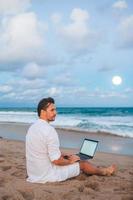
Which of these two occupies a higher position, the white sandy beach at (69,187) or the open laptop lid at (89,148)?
the open laptop lid at (89,148)

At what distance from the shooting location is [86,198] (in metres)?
4.35

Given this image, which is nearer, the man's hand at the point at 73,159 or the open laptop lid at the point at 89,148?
the man's hand at the point at 73,159

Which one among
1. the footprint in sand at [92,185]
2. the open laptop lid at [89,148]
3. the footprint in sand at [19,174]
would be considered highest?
the open laptop lid at [89,148]

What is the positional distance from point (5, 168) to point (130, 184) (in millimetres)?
2376

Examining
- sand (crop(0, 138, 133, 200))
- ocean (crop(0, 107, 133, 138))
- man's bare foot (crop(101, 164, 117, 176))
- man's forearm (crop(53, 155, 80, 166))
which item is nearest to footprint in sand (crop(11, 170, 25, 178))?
sand (crop(0, 138, 133, 200))

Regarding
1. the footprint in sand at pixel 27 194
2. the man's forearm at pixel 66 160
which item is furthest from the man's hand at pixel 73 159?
the footprint in sand at pixel 27 194

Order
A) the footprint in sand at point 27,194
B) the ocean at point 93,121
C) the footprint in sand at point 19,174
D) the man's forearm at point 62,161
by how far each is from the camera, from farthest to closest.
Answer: the ocean at point 93,121
the footprint in sand at point 19,174
the man's forearm at point 62,161
the footprint in sand at point 27,194

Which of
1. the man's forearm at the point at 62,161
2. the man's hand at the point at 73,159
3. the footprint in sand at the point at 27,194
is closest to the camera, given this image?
the footprint in sand at the point at 27,194

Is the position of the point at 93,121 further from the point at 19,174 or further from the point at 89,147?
the point at 89,147

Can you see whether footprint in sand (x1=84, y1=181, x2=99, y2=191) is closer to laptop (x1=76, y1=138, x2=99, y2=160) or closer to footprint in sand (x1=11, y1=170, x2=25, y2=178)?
laptop (x1=76, y1=138, x2=99, y2=160)

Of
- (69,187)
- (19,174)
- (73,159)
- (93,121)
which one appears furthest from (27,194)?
(93,121)

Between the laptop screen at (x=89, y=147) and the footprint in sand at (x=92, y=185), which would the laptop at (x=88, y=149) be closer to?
the laptop screen at (x=89, y=147)

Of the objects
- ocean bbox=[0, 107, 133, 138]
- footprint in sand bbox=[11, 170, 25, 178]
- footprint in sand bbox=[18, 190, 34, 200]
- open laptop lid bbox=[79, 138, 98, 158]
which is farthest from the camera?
ocean bbox=[0, 107, 133, 138]

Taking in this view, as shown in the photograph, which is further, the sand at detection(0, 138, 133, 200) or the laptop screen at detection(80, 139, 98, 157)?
the laptop screen at detection(80, 139, 98, 157)
